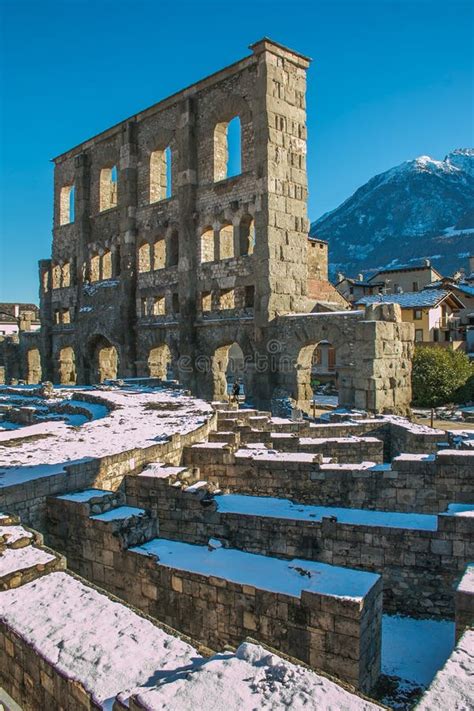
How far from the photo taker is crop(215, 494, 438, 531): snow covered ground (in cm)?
792

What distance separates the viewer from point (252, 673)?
11.7ft

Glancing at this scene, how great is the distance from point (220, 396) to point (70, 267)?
17521mm

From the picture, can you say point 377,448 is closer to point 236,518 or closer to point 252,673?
point 236,518

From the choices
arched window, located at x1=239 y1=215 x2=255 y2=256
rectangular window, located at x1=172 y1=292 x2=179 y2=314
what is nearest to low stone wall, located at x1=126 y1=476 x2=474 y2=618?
arched window, located at x1=239 y1=215 x2=255 y2=256

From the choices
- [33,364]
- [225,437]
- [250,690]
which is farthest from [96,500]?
[33,364]

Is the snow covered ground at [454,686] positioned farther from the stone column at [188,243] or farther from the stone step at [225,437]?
the stone column at [188,243]

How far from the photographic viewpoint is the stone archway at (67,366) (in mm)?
39531

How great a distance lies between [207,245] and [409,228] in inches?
6249

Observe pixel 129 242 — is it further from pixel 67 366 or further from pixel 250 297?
pixel 67 366

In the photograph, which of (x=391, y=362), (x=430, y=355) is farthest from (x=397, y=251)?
(x=391, y=362)

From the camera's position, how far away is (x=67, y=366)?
40.0 meters

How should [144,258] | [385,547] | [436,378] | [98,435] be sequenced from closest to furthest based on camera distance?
1. [385,547]
2. [98,435]
3. [436,378]
4. [144,258]

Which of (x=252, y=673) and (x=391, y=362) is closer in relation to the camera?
(x=252, y=673)

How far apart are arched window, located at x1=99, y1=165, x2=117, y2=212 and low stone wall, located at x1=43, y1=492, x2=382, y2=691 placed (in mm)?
31428
